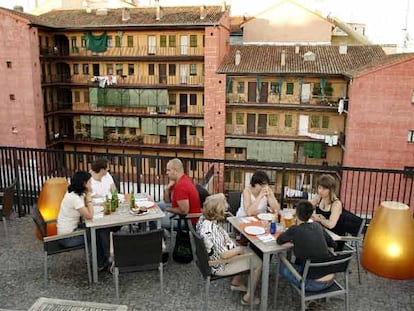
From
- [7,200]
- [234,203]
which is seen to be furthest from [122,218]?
[7,200]

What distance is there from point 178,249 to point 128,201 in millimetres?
1014

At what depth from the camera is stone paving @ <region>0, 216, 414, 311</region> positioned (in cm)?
460

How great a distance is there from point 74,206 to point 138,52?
88.3 ft

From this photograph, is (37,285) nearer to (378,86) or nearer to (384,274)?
(384,274)

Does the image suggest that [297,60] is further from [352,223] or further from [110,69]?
[352,223]

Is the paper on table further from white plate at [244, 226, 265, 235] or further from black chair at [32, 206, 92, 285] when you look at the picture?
black chair at [32, 206, 92, 285]

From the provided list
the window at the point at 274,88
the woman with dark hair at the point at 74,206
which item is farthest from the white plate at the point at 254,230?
the window at the point at 274,88

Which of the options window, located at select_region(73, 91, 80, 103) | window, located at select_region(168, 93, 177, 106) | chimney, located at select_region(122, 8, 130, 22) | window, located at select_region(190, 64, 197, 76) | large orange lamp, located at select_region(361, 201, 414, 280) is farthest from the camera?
window, located at select_region(73, 91, 80, 103)

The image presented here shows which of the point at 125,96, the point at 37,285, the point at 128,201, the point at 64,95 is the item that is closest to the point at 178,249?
the point at 128,201

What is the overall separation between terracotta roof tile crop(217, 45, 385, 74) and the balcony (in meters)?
2.76

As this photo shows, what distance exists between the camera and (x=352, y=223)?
5008 millimetres

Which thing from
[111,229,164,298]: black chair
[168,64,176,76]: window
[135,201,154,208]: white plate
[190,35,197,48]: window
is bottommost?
[111,229,164,298]: black chair

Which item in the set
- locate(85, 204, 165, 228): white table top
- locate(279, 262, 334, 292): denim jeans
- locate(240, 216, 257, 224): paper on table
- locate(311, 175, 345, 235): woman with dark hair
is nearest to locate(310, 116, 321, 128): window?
locate(311, 175, 345, 235): woman with dark hair

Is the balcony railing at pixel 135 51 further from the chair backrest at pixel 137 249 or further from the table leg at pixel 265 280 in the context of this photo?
the table leg at pixel 265 280
